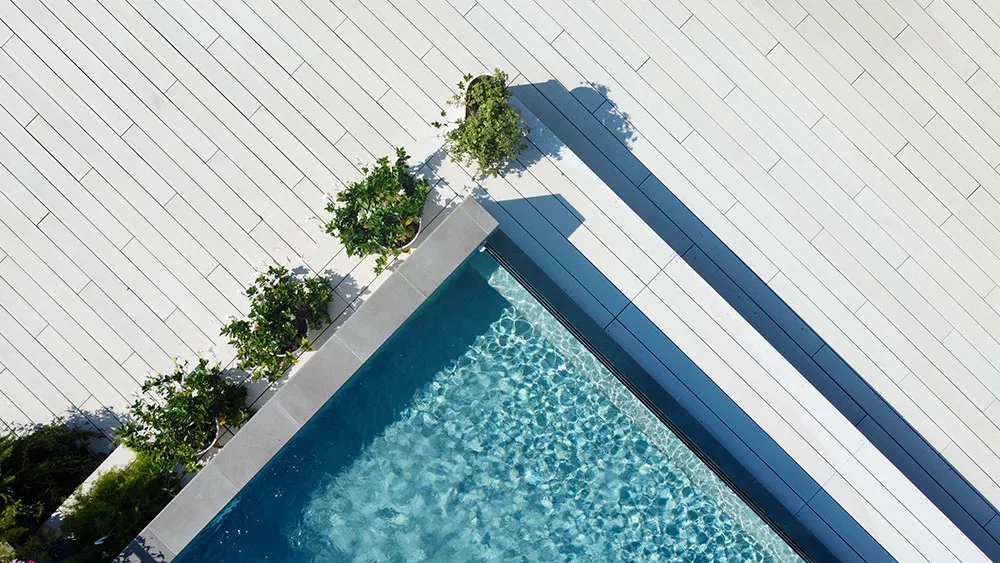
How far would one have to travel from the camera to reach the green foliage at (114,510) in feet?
25.6

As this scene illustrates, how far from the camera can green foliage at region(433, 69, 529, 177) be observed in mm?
7859

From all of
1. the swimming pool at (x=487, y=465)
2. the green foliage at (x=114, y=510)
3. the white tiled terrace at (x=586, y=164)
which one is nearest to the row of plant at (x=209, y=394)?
the green foliage at (x=114, y=510)

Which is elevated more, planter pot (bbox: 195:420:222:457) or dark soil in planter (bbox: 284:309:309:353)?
dark soil in planter (bbox: 284:309:309:353)

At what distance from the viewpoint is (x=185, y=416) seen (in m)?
7.96

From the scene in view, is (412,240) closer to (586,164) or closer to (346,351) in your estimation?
(346,351)

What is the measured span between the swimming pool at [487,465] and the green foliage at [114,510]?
1119mm

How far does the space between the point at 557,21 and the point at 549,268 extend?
2.91m

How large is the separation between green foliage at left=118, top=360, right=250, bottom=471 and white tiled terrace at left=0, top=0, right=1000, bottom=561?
54cm

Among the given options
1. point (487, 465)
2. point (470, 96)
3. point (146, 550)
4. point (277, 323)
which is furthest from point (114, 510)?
point (470, 96)

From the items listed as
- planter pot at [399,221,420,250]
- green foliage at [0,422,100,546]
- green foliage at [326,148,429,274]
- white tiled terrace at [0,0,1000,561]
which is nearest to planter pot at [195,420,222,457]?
white tiled terrace at [0,0,1000,561]

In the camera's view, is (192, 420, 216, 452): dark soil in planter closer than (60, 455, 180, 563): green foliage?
No

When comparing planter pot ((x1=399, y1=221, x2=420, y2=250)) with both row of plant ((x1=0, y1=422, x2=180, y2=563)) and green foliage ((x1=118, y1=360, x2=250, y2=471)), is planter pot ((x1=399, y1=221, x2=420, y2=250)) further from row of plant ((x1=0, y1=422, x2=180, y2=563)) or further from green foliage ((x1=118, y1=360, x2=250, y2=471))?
row of plant ((x1=0, y1=422, x2=180, y2=563))

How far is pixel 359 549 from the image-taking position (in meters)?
8.27

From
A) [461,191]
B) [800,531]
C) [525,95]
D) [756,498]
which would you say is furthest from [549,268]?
[800,531]
